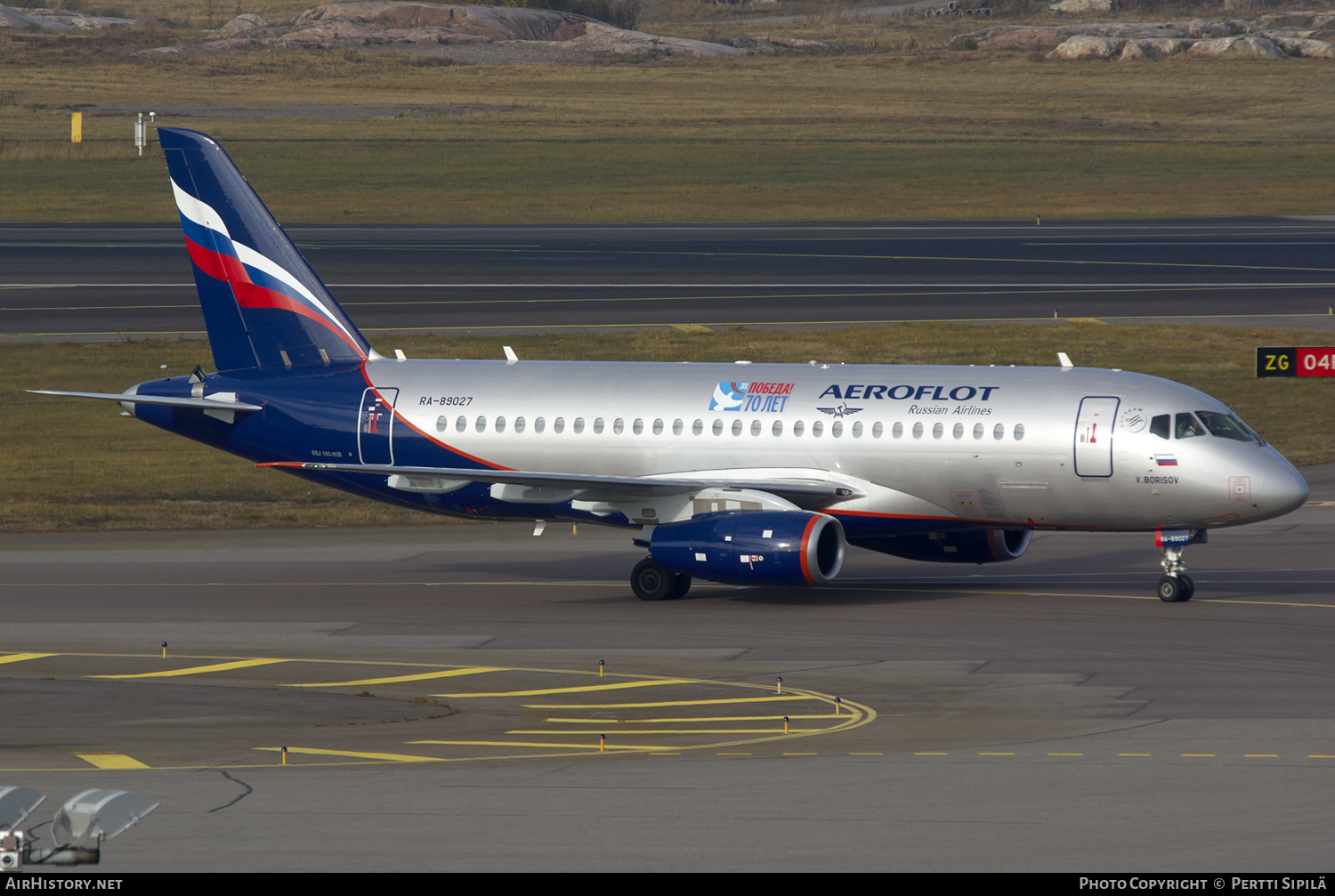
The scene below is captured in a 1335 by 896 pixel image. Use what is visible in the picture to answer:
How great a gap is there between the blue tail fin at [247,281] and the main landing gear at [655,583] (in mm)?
9018

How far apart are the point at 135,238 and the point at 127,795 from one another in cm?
9876

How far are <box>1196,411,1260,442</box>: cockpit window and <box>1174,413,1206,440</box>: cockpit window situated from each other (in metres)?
0.18

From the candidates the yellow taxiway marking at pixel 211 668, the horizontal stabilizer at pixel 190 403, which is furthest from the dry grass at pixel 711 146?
the yellow taxiway marking at pixel 211 668

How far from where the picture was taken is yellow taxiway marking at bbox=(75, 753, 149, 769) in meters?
22.5

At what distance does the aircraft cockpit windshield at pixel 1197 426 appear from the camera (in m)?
35.0

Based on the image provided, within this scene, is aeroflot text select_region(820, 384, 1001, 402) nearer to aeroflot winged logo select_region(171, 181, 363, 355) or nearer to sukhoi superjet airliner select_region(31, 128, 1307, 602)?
sukhoi superjet airliner select_region(31, 128, 1307, 602)

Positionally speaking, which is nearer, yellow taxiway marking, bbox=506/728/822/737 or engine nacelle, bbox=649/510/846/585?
yellow taxiway marking, bbox=506/728/822/737

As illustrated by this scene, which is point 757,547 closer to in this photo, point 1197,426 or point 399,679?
point 399,679

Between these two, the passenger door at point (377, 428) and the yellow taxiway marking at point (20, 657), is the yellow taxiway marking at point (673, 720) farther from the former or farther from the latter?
the passenger door at point (377, 428)

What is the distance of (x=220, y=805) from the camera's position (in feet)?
64.6

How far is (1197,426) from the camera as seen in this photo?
35.1 meters

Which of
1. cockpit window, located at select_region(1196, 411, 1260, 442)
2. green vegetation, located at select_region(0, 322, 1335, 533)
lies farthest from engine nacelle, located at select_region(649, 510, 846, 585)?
green vegetation, located at select_region(0, 322, 1335, 533)
